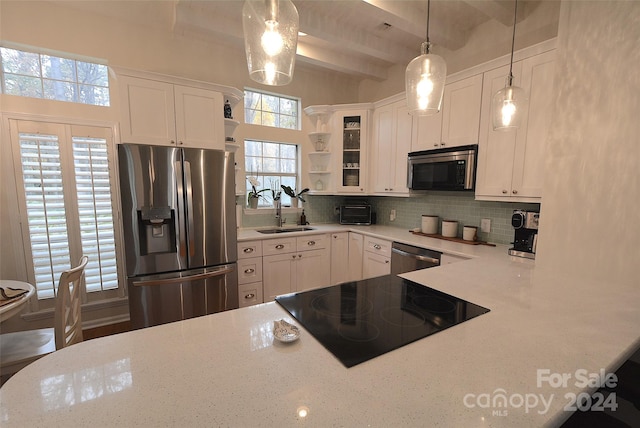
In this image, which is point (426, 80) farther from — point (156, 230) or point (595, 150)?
point (156, 230)

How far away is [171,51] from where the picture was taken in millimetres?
2873

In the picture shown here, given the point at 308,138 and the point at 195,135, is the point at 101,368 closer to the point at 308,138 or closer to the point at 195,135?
the point at 195,135

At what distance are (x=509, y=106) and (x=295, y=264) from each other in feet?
7.91

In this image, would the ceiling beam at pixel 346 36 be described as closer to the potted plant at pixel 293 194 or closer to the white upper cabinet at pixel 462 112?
the white upper cabinet at pixel 462 112

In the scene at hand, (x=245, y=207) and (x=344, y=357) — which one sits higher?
(x=245, y=207)

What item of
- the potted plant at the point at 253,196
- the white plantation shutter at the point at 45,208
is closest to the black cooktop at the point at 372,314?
the potted plant at the point at 253,196

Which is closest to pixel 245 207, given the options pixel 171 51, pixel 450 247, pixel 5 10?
pixel 171 51

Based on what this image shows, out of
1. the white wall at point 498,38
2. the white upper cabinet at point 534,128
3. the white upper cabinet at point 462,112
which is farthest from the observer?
the white upper cabinet at point 462,112

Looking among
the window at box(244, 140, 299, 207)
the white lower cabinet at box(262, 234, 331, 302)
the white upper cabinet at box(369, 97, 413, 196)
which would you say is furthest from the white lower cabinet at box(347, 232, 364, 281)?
the window at box(244, 140, 299, 207)

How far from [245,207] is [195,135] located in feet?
3.55

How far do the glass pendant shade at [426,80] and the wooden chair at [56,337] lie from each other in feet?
6.34

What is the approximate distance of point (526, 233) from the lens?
2.07 metres

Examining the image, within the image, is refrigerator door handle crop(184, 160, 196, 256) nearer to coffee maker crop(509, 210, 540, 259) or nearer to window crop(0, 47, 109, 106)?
window crop(0, 47, 109, 106)

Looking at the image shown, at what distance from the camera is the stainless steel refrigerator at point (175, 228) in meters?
2.20
